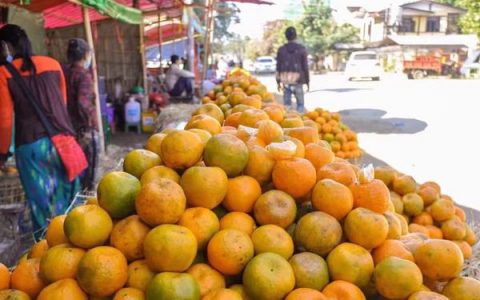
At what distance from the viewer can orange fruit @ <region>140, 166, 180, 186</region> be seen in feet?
5.08

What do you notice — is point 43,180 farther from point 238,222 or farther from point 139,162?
point 238,222

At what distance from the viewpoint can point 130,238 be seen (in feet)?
4.62

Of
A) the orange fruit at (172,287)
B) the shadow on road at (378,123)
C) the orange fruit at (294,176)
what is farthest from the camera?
the shadow on road at (378,123)

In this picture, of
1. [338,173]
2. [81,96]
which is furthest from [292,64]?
[338,173]

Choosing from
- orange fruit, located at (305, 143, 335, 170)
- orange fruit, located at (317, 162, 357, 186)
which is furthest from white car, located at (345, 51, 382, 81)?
orange fruit, located at (317, 162, 357, 186)

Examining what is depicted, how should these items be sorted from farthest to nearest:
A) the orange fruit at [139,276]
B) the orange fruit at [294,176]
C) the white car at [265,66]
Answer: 1. the white car at [265,66]
2. the orange fruit at [294,176]
3. the orange fruit at [139,276]

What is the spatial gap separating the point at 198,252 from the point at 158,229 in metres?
0.21

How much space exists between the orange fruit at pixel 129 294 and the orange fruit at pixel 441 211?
196 cm

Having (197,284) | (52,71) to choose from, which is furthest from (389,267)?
(52,71)

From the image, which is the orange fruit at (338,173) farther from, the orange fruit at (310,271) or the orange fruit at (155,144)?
the orange fruit at (155,144)

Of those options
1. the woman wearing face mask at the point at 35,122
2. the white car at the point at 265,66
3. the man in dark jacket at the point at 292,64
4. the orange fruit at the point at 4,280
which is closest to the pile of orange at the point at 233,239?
the orange fruit at the point at 4,280

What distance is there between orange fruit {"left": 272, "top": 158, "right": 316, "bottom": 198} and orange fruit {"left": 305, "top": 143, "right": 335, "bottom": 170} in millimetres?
149

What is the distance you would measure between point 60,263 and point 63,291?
103 mm

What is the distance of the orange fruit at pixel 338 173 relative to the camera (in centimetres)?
166
